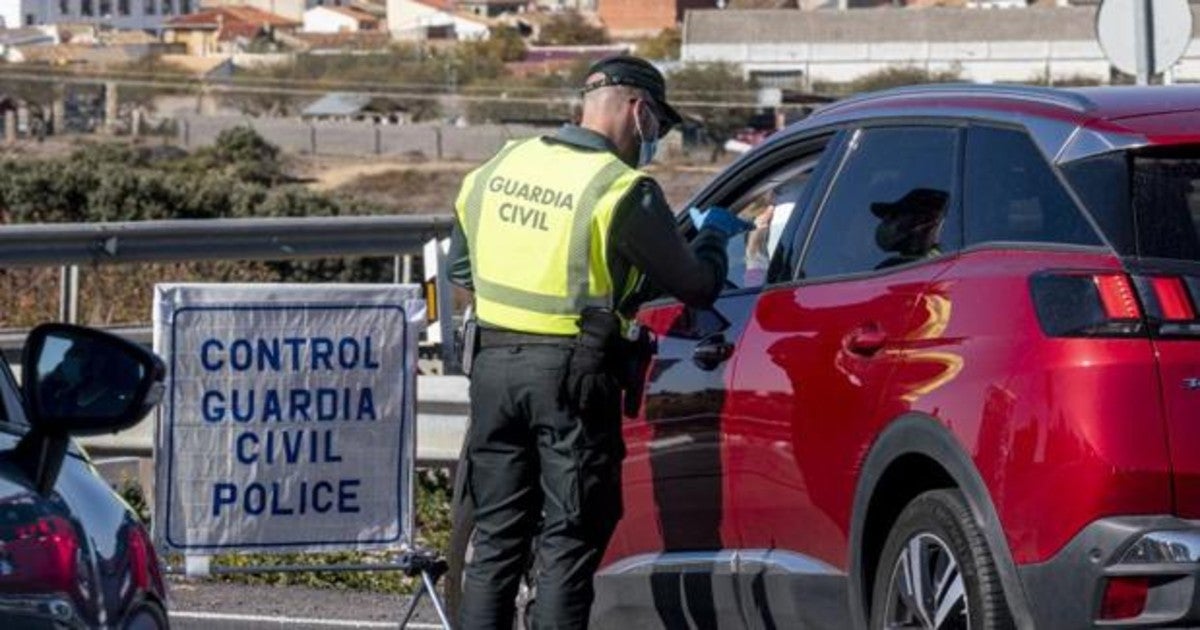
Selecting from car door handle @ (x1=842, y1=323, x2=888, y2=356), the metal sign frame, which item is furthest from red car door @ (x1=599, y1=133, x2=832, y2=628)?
the metal sign frame

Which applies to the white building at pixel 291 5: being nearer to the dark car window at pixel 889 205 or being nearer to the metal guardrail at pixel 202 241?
the metal guardrail at pixel 202 241

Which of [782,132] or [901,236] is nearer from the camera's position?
[901,236]

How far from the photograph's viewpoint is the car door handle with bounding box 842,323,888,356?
573cm

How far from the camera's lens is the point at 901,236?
5977 millimetres

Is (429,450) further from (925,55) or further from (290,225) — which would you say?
(925,55)

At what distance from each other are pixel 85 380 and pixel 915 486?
2.48m

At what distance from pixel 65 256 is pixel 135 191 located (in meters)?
14.4

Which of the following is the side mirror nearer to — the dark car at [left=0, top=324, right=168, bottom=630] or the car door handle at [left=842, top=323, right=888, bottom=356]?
the dark car at [left=0, top=324, right=168, bottom=630]

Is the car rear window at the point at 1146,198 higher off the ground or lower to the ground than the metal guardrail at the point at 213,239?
higher

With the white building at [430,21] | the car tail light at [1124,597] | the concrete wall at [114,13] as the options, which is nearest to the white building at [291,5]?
the white building at [430,21]

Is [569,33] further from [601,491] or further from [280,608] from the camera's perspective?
[601,491]

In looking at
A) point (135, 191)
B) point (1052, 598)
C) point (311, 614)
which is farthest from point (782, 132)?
point (135, 191)

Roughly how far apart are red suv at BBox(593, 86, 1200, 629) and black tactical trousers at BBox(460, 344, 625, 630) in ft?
1.20

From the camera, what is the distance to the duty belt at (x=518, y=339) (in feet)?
20.3
